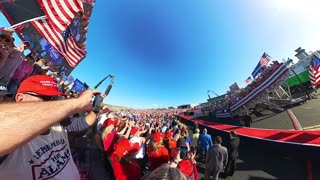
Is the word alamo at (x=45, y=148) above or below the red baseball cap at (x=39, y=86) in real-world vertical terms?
below

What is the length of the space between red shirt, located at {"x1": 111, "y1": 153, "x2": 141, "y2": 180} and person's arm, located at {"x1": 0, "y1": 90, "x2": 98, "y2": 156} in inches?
126

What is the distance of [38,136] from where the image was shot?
1.70 meters

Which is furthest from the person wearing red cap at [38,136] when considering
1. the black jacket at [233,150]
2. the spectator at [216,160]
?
the black jacket at [233,150]

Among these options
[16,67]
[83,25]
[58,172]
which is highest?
[83,25]

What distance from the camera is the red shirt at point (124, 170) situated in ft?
12.5

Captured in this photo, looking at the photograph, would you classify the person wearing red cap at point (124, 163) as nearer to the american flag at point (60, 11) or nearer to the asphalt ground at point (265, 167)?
the american flag at point (60, 11)

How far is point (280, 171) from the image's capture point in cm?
816

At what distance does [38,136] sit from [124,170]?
248 cm

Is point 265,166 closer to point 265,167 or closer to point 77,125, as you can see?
point 265,167

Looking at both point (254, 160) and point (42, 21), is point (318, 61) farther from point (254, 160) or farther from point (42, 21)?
point (42, 21)

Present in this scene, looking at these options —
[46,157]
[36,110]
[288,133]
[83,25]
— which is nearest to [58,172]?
[46,157]

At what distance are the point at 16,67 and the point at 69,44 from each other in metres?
5.43

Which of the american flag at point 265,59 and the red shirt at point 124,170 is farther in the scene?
the american flag at point 265,59

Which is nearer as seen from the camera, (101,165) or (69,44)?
(101,165)
